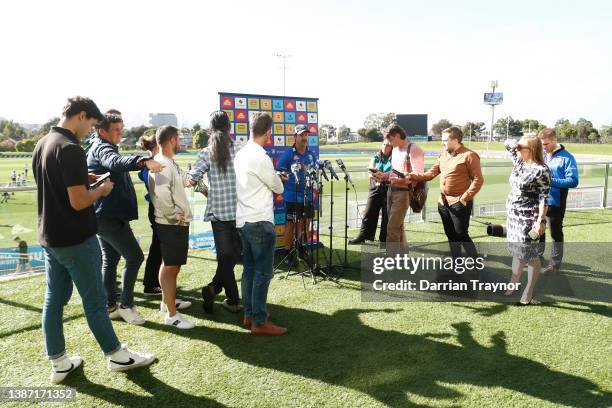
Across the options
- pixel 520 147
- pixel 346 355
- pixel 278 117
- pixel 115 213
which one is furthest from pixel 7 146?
pixel 520 147

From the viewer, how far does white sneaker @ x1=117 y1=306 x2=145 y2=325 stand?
3.88 metres

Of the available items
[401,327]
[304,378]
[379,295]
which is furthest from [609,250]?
[304,378]

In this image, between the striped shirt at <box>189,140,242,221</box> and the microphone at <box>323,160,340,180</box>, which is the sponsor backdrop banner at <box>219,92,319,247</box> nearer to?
the microphone at <box>323,160,340,180</box>

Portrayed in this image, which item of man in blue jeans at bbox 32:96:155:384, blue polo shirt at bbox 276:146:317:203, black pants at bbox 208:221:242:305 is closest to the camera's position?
man in blue jeans at bbox 32:96:155:384

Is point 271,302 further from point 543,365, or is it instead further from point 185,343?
point 543,365

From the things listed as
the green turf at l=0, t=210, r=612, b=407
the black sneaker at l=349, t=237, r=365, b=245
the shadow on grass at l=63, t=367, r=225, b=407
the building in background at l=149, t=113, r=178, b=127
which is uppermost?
the building in background at l=149, t=113, r=178, b=127

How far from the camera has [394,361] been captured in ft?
10.3

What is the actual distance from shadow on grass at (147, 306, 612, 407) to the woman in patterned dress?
102 cm

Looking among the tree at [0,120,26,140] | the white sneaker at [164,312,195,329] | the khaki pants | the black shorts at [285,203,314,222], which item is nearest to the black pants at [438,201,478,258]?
the khaki pants

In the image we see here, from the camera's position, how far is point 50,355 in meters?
2.88

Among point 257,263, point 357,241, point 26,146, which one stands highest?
→ point 26,146

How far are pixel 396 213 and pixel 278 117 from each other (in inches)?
93.0

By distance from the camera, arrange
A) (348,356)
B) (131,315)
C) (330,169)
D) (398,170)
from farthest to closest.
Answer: (398,170) < (330,169) < (131,315) < (348,356)

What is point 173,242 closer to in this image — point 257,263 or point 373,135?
point 257,263
